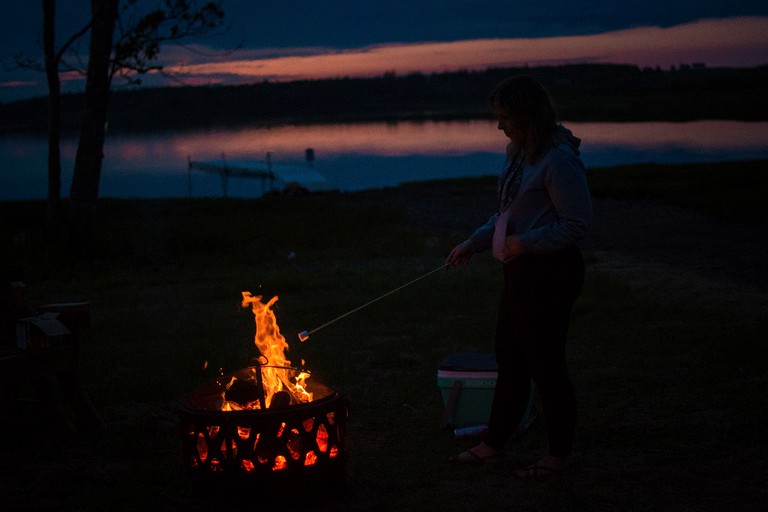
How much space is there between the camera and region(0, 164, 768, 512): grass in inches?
167

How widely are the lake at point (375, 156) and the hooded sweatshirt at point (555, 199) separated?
3463 centimetres

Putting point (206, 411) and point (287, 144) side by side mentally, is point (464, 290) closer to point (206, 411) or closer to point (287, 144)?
point (206, 411)

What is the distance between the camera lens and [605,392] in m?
5.80

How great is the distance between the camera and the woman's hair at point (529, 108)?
3.85 metres

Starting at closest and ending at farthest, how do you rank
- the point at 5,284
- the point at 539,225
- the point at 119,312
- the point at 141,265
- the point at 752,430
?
1. the point at 539,225
2. the point at 752,430
3. the point at 5,284
4. the point at 119,312
5. the point at 141,265

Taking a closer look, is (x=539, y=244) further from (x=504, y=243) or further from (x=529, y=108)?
(x=529, y=108)

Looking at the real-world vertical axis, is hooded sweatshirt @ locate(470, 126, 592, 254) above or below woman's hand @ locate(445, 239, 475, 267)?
above

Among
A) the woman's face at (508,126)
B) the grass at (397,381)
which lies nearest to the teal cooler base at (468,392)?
the grass at (397,381)

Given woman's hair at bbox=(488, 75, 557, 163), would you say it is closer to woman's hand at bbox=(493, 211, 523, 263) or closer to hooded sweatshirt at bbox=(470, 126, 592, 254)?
hooded sweatshirt at bbox=(470, 126, 592, 254)

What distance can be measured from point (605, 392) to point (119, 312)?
5.43 metres

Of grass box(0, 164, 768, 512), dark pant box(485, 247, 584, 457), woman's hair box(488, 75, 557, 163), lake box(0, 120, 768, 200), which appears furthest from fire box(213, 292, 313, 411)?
lake box(0, 120, 768, 200)

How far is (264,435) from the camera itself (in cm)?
394

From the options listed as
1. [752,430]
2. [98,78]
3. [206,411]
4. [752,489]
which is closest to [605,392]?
[752,430]

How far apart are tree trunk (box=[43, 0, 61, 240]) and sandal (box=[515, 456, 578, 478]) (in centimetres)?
1274
